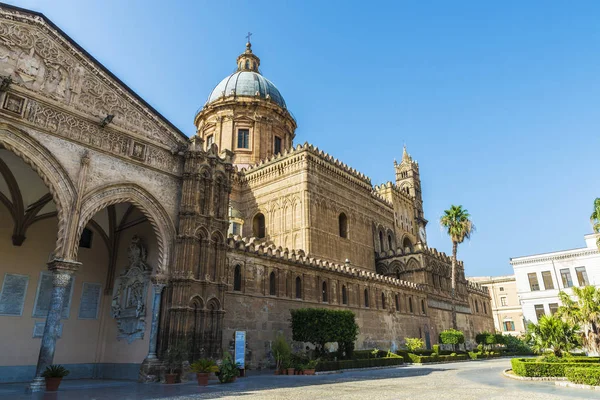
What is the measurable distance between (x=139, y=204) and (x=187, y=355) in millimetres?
5920

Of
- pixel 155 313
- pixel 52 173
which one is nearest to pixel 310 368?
pixel 155 313

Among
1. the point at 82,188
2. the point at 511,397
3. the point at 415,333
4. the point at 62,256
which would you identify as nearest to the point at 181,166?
the point at 82,188

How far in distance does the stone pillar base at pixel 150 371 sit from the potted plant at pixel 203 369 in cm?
151

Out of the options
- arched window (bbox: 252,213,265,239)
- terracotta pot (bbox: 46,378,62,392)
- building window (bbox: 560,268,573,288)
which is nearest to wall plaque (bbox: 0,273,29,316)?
terracotta pot (bbox: 46,378,62,392)

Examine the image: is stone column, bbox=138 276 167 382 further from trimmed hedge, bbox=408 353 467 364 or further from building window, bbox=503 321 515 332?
building window, bbox=503 321 515 332

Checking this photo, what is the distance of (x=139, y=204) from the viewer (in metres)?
15.7

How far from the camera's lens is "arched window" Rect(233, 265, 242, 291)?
64.7 ft

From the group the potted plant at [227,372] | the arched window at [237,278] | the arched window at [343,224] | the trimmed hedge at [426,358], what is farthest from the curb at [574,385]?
the arched window at [343,224]

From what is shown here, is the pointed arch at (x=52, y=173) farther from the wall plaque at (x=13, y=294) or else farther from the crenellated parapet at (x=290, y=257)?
the crenellated parapet at (x=290, y=257)

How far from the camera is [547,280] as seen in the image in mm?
41938

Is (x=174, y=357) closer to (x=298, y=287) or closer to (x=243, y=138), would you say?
(x=298, y=287)

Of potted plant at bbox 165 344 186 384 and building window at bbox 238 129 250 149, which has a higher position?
building window at bbox 238 129 250 149

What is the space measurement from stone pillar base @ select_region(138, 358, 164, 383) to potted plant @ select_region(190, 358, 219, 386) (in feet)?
4.94

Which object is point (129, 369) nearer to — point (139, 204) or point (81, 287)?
point (81, 287)
